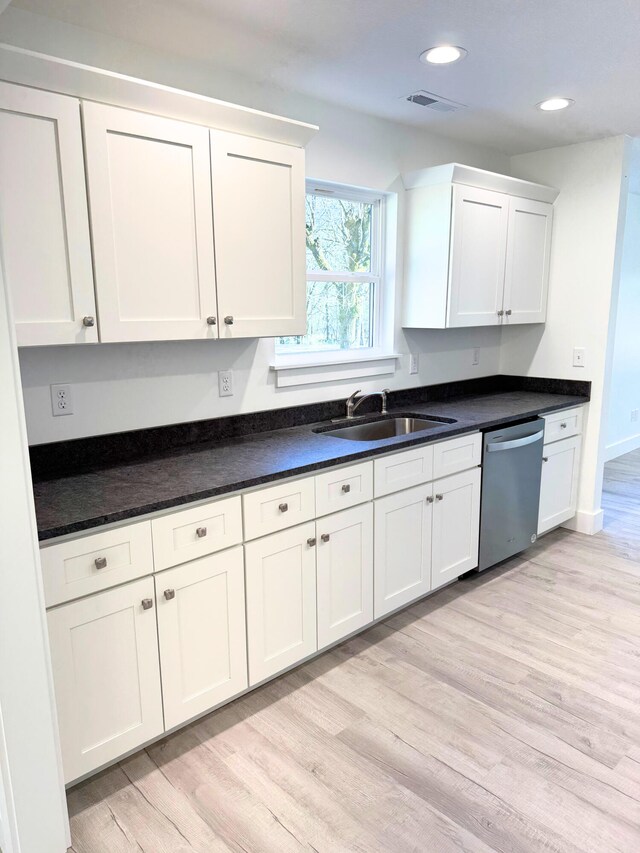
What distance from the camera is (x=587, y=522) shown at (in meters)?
3.89

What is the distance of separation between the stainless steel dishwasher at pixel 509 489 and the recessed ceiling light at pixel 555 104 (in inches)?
62.7

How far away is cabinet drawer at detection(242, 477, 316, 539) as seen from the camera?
6.77ft

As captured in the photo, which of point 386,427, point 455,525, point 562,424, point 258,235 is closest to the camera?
point 258,235

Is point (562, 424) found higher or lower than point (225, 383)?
lower

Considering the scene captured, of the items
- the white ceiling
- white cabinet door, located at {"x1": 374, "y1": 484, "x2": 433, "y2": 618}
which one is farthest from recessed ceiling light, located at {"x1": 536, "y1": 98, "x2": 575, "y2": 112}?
white cabinet door, located at {"x1": 374, "y1": 484, "x2": 433, "y2": 618}

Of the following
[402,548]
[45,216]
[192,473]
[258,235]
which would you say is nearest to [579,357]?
[402,548]

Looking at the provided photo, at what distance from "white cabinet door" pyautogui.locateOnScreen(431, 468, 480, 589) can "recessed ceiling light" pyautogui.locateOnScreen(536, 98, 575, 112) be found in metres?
1.81

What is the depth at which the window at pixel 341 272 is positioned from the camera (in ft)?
9.95

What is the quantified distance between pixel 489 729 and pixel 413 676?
37cm

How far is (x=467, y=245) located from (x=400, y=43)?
4.18ft

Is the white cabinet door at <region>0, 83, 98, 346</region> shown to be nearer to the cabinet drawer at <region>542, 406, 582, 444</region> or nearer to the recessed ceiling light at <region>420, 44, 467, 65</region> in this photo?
the recessed ceiling light at <region>420, 44, 467, 65</region>

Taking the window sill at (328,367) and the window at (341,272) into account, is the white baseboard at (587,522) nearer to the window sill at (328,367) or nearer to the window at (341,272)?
the window sill at (328,367)

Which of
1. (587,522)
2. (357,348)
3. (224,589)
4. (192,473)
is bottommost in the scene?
(587,522)

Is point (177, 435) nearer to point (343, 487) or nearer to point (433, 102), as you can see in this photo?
point (343, 487)
